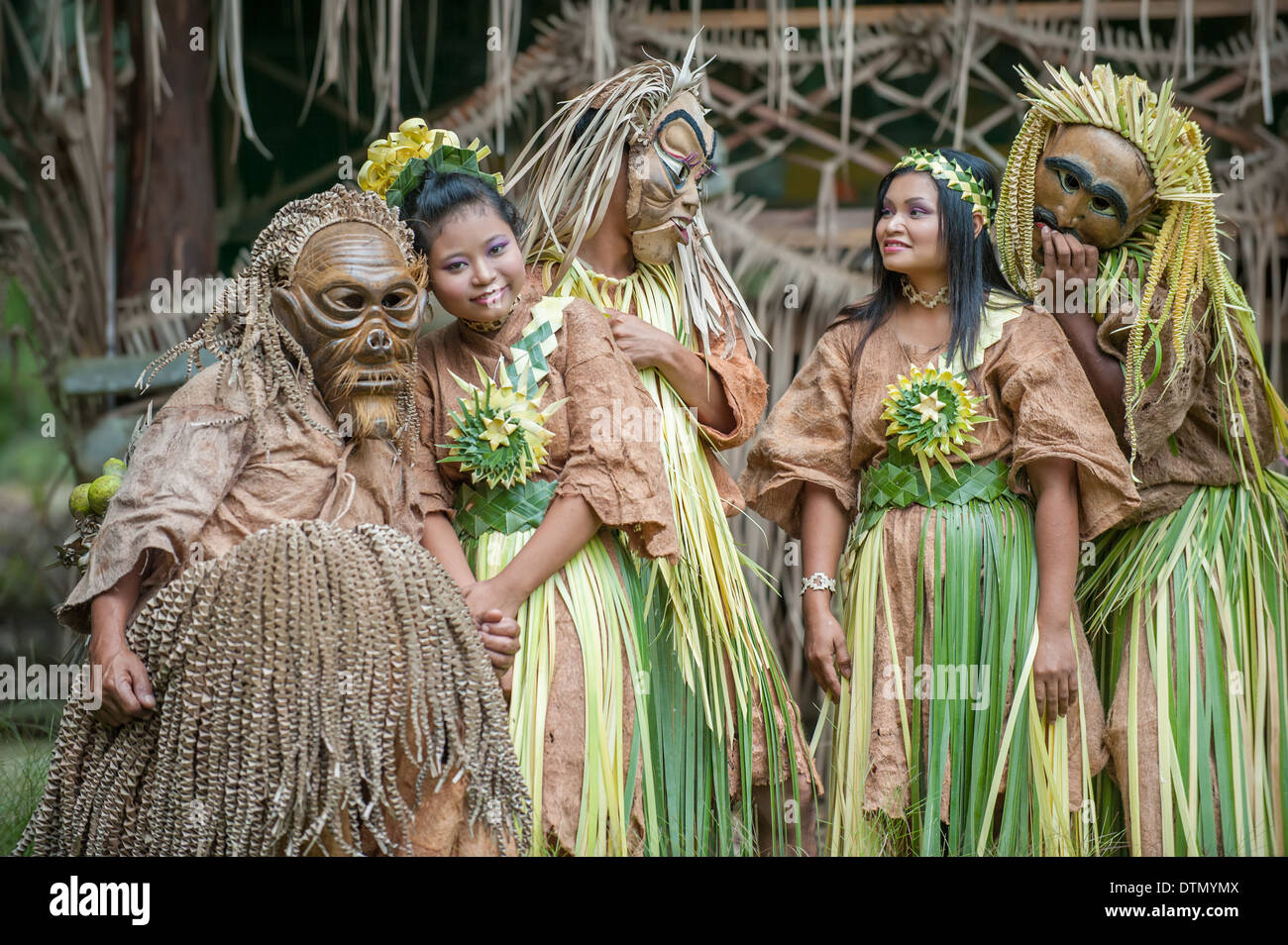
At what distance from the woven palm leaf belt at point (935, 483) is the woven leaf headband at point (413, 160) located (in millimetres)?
942

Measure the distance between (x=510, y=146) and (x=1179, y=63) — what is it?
1911mm

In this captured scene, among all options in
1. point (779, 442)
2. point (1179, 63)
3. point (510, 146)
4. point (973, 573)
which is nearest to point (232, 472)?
point (779, 442)

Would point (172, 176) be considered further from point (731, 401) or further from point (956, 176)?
point (956, 176)

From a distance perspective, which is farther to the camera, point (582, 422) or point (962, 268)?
point (962, 268)

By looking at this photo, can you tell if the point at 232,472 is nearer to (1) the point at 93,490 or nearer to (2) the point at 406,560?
(2) the point at 406,560

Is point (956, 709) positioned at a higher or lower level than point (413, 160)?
lower

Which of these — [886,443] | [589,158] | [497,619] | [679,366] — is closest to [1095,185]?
[886,443]

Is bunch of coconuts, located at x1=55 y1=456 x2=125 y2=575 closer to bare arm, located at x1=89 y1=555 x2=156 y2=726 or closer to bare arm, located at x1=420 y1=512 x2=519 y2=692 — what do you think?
bare arm, located at x1=89 y1=555 x2=156 y2=726

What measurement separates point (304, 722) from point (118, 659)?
1.06ft

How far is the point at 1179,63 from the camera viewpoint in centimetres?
434

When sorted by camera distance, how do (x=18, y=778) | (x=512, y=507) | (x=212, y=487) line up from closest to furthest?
(x=212, y=487) → (x=512, y=507) → (x=18, y=778)

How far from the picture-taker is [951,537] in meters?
2.99

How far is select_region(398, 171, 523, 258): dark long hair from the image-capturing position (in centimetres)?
278

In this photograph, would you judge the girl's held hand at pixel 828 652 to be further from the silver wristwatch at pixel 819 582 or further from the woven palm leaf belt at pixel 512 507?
the woven palm leaf belt at pixel 512 507
